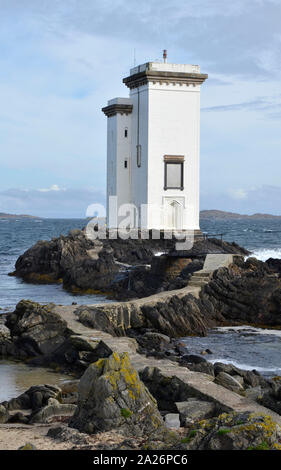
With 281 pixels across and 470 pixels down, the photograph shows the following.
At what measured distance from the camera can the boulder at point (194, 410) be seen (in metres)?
8.36

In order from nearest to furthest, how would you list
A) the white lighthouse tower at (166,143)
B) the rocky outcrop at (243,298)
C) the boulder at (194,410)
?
the boulder at (194,410) → the rocky outcrop at (243,298) → the white lighthouse tower at (166,143)

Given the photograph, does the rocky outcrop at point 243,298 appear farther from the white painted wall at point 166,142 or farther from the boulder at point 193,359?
the white painted wall at point 166,142

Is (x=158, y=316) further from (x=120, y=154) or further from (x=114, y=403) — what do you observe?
(x=120, y=154)

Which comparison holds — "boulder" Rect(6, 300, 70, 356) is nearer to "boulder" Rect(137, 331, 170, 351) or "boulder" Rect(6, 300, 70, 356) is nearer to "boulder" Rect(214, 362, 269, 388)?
"boulder" Rect(137, 331, 170, 351)

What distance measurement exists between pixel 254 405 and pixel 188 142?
2851 cm

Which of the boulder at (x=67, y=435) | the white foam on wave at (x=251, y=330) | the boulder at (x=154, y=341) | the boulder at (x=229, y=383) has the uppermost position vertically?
the boulder at (x=67, y=435)

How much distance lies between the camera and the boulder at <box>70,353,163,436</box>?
760 cm

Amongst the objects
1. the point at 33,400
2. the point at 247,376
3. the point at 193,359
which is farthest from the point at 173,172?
the point at 33,400

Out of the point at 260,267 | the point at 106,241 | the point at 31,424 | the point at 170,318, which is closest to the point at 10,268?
the point at 106,241

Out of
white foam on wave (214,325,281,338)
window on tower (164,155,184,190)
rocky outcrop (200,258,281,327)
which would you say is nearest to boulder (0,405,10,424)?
white foam on wave (214,325,281,338)

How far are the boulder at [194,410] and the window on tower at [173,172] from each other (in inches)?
1093

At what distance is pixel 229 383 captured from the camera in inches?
401

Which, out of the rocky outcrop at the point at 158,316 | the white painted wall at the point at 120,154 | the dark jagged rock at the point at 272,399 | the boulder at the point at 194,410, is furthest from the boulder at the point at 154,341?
the white painted wall at the point at 120,154

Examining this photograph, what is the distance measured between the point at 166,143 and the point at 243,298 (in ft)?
57.0
